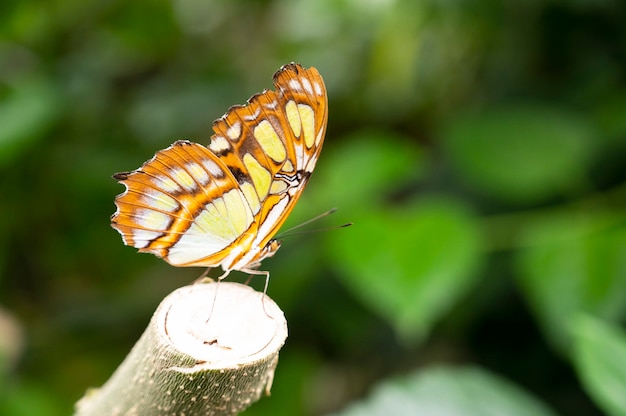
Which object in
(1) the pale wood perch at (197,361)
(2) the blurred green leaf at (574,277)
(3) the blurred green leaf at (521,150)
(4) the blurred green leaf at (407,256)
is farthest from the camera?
(3) the blurred green leaf at (521,150)

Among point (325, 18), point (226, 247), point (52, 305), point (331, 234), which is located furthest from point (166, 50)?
point (226, 247)

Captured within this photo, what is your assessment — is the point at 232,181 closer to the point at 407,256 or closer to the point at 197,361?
the point at 197,361

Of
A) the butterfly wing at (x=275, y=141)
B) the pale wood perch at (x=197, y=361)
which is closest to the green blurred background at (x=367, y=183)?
the butterfly wing at (x=275, y=141)

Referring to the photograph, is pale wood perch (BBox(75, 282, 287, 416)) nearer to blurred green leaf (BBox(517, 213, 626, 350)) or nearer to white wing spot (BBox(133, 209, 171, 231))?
white wing spot (BBox(133, 209, 171, 231))

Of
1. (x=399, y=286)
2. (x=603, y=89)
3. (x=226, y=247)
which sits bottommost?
(x=603, y=89)

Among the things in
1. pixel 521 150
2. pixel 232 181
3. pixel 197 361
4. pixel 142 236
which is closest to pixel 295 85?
pixel 232 181

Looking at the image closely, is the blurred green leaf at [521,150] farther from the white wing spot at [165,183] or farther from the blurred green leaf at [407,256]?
the white wing spot at [165,183]

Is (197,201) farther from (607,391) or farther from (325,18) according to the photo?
(325,18)
